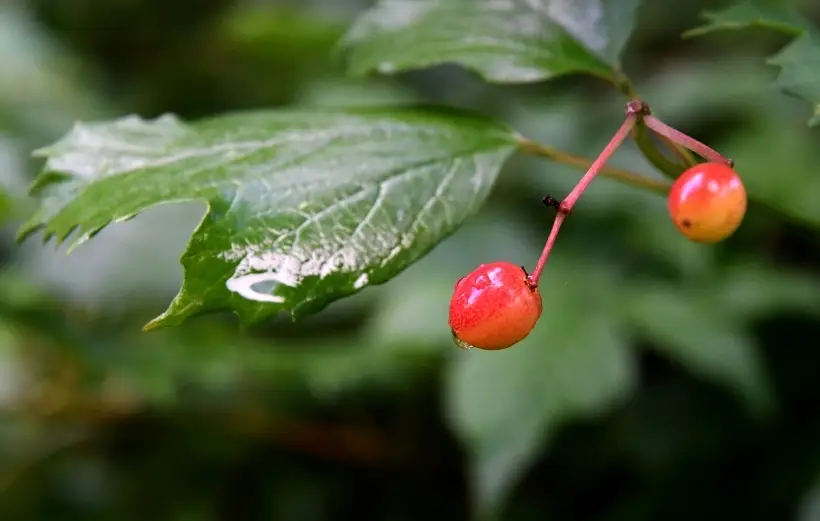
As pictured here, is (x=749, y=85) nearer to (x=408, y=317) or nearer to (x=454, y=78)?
(x=454, y=78)

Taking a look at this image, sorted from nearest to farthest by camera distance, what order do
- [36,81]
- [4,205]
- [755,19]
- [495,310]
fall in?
1. [495,310]
2. [755,19]
3. [4,205]
4. [36,81]

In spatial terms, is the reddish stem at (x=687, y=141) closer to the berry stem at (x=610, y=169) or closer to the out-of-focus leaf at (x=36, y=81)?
the berry stem at (x=610, y=169)

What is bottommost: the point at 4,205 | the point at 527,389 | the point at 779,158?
the point at 779,158

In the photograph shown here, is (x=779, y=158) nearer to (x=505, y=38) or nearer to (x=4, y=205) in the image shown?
(x=505, y=38)

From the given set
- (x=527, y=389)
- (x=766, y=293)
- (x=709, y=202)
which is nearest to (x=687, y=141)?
(x=709, y=202)

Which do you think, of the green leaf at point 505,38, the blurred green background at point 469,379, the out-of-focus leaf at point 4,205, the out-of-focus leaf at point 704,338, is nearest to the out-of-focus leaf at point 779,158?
the blurred green background at point 469,379

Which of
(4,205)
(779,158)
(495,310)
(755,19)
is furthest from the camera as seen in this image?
(779,158)
